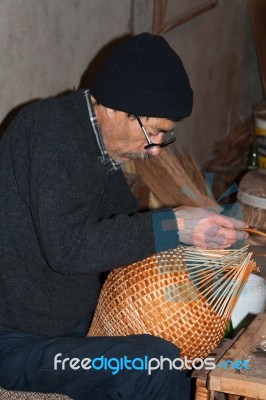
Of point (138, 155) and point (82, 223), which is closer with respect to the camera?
point (82, 223)

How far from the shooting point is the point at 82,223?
6.66ft

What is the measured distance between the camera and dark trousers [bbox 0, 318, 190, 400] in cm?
206

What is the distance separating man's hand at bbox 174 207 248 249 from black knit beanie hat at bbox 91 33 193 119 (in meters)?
0.29

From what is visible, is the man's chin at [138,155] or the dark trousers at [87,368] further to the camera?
the man's chin at [138,155]

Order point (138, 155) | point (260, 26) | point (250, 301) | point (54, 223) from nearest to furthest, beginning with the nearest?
point (54, 223)
point (138, 155)
point (250, 301)
point (260, 26)

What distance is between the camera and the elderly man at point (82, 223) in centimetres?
201

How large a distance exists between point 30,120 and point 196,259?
65 centimetres

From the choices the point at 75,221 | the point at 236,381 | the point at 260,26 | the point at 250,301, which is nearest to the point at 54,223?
the point at 75,221

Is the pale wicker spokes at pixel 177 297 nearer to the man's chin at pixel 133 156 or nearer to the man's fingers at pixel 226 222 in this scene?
the man's fingers at pixel 226 222

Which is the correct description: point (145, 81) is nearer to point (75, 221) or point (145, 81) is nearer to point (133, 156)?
point (133, 156)

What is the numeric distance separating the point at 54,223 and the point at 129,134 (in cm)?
37

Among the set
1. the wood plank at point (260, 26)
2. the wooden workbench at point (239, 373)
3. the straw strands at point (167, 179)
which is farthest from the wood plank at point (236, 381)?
the wood plank at point (260, 26)

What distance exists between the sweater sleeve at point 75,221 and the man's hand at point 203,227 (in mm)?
32

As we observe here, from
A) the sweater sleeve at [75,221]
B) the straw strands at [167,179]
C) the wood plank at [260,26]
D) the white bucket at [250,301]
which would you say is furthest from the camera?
the wood plank at [260,26]
